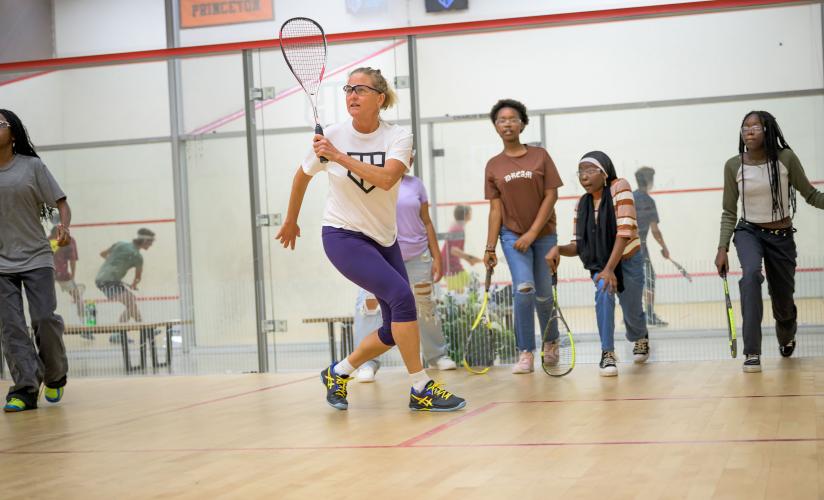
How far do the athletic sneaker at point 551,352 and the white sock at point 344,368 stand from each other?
1672 mm

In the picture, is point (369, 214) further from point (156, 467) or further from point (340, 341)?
point (340, 341)

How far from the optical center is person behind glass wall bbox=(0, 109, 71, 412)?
526 cm

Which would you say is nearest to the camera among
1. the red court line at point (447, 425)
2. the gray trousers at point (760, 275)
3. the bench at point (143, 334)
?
the red court line at point (447, 425)

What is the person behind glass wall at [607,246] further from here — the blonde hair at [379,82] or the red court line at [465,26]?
the blonde hair at [379,82]

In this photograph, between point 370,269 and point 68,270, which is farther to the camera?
point 68,270

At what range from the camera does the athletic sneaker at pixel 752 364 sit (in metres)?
5.41

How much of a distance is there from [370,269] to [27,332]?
6.51 ft

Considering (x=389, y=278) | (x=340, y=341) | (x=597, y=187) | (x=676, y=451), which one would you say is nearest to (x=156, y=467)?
(x=389, y=278)

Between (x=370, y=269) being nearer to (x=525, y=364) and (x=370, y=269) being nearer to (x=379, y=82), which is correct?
(x=379, y=82)

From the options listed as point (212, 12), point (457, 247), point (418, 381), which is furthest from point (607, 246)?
point (212, 12)

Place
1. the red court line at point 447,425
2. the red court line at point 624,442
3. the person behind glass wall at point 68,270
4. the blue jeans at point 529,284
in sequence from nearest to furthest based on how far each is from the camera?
the red court line at point 624,442, the red court line at point 447,425, the blue jeans at point 529,284, the person behind glass wall at point 68,270

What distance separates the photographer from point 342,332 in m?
7.05

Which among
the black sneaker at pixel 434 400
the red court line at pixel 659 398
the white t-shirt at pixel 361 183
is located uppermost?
the white t-shirt at pixel 361 183

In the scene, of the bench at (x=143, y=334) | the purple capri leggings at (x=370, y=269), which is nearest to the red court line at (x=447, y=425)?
the purple capri leggings at (x=370, y=269)
